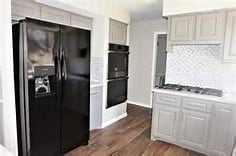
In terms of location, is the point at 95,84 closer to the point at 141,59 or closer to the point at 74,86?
the point at 74,86

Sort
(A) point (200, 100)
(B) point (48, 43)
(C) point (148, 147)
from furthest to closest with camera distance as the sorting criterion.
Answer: (C) point (148, 147), (A) point (200, 100), (B) point (48, 43)

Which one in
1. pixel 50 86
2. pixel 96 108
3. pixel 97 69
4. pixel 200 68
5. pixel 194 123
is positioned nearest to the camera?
pixel 50 86

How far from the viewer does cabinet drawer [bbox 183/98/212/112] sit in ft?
8.21

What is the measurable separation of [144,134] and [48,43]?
7.70 ft

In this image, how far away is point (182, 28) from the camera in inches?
114

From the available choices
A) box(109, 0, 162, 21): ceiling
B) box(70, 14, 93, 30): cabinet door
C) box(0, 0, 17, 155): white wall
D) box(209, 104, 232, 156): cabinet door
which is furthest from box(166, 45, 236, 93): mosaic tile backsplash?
box(0, 0, 17, 155): white wall

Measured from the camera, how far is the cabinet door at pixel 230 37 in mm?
2518

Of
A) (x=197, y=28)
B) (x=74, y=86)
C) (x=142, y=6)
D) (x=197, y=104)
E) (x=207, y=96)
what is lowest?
(x=197, y=104)

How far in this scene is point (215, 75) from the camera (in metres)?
2.97

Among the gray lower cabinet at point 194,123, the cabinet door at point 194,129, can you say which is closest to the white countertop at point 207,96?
the gray lower cabinet at point 194,123

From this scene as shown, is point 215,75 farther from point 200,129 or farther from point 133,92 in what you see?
point 133,92

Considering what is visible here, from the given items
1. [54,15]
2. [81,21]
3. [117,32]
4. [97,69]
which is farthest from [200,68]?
[54,15]

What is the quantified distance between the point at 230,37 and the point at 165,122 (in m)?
1.61

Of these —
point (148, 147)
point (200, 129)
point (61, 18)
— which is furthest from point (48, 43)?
point (200, 129)
